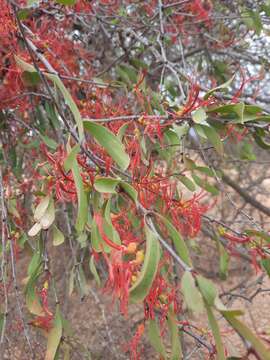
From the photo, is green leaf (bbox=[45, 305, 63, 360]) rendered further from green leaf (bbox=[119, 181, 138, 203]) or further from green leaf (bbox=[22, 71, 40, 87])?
green leaf (bbox=[22, 71, 40, 87])

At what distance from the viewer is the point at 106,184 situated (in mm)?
602

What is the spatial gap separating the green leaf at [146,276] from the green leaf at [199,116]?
317mm

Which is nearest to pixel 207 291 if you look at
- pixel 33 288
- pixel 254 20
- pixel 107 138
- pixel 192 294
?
pixel 192 294

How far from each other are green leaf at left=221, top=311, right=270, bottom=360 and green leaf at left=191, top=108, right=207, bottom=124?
→ 1.23 feet

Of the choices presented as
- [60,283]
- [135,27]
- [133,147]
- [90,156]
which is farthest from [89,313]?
[90,156]

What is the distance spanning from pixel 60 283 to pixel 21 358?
91 centimetres

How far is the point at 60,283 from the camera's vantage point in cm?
273

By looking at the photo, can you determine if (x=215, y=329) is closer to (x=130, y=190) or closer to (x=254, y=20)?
(x=130, y=190)

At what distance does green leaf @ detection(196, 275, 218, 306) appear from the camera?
47 centimetres

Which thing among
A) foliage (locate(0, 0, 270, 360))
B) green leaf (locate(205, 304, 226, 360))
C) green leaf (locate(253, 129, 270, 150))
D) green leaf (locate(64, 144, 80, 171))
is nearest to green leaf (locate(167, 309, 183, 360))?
foliage (locate(0, 0, 270, 360))

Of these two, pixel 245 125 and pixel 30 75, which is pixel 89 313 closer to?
pixel 30 75

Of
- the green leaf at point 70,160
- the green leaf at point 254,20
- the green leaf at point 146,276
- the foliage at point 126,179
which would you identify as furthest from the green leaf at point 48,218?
the green leaf at point 254,20

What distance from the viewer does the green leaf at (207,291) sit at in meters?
0.47

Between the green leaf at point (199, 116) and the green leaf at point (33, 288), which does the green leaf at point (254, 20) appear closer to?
the green leaf at point (199, 116)
